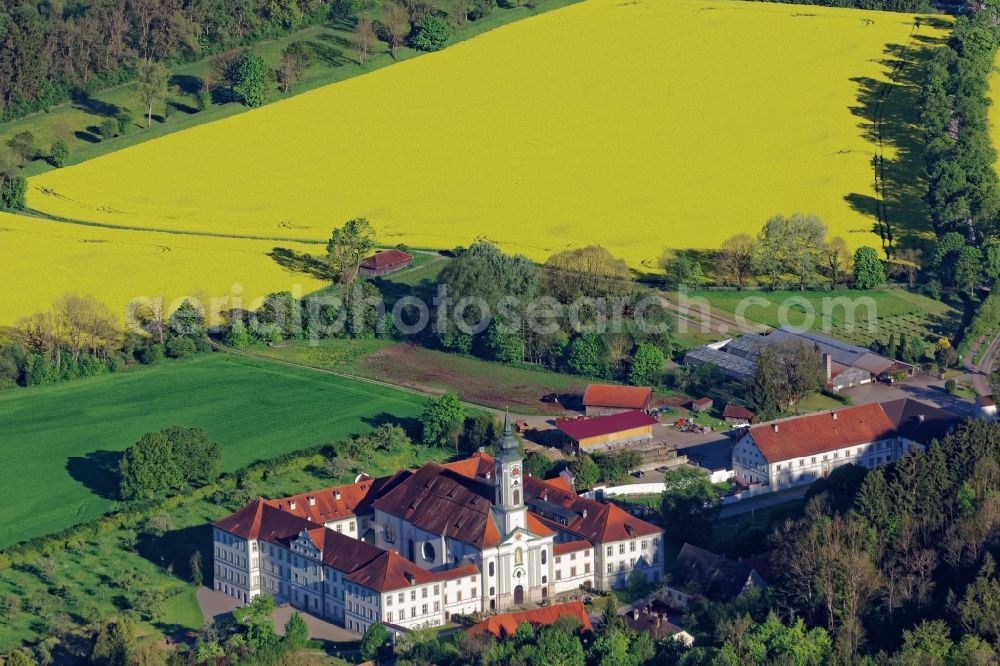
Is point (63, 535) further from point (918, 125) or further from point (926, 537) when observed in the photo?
point (918, 125)

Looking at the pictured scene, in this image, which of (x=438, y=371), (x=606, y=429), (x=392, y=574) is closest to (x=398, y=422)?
(x=438, y=371)

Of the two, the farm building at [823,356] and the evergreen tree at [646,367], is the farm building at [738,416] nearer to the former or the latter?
the farm building at [823,356]

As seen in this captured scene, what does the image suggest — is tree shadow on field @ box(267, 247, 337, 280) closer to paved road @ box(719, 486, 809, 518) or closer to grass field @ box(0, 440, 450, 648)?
grass field @ box(0, 440, 450, 648)

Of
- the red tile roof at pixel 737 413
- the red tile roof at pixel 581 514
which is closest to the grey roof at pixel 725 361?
the red tile roof at pixel 737 413

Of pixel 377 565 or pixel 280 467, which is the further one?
pixel 280 467

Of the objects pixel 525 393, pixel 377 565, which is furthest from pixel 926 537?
pixel 525 393

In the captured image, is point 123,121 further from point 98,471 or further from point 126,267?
point 98,471
